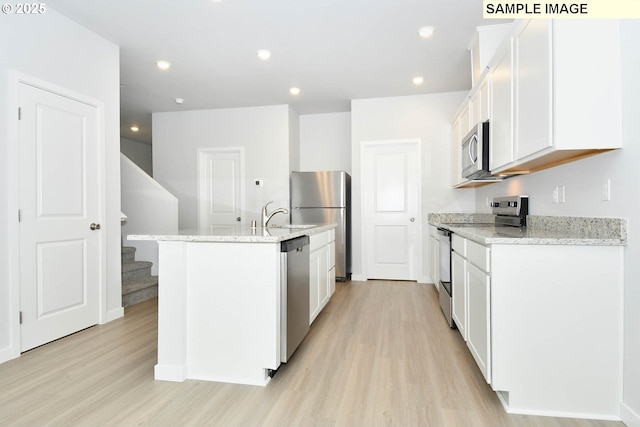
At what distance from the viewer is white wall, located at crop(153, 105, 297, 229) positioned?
5539mm

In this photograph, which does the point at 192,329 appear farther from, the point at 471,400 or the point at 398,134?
the point at 398,134

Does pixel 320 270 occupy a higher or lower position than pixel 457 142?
lower

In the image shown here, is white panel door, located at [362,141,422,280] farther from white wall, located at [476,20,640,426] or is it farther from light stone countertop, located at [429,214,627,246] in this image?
white wall, located at [476,20,640,426]

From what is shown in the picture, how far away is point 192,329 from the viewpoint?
2.19m

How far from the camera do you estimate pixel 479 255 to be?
2.02 meters

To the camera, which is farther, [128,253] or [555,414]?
[128,253]

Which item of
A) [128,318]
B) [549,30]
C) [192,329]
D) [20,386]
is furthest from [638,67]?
[128,318]

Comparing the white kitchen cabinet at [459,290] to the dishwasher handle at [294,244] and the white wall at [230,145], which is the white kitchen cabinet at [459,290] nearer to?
the dishwasher handle at [294,244]

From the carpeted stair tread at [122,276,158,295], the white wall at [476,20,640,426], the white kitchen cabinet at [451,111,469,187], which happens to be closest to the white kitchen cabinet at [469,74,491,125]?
the white kitchen cabinet at [451,111,469,187]

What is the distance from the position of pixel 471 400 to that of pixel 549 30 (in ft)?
6.27

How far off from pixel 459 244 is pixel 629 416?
1254 mm

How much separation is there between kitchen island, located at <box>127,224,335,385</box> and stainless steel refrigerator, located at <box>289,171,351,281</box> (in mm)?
3042

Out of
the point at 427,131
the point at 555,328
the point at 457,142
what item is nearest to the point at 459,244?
the point at 555,328

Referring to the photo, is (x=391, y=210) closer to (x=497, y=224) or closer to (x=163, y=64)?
(x=497, y=224)
